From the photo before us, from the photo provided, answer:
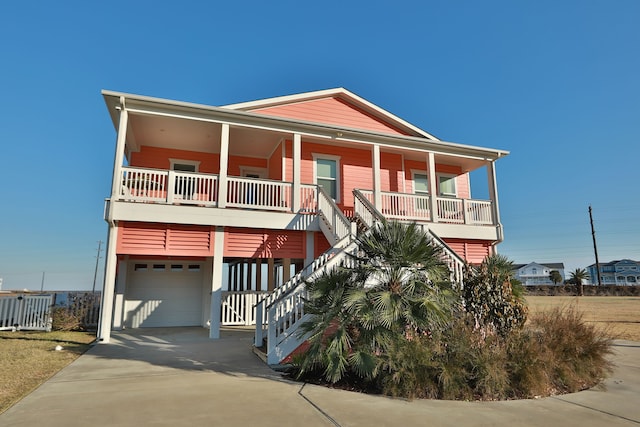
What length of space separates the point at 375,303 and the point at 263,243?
6288 mm

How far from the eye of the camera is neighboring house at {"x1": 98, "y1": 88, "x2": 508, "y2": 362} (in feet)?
33.1

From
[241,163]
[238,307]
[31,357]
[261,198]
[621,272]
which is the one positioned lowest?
[31,357]

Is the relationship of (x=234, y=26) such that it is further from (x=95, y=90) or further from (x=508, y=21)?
(x=508, y=21)

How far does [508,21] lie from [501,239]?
7.68 metres

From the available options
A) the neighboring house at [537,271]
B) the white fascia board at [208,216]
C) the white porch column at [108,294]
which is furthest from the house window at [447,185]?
the neighboring house at [537,271]

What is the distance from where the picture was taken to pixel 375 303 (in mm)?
5441

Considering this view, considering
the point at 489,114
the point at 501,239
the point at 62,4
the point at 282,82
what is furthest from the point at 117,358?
the point at 489,114

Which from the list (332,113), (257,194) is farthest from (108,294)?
(332,113)

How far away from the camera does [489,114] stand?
2189cm

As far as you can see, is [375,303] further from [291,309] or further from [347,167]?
[347,167]

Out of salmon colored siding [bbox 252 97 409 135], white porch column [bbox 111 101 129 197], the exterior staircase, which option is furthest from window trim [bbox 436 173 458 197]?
white porch column [bbox 111 101 129 197]

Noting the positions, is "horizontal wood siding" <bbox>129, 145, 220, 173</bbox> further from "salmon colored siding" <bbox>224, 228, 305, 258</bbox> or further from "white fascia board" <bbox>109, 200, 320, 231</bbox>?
"salmon colored siding" <bbox>224, 228, 305, 258</bbox>

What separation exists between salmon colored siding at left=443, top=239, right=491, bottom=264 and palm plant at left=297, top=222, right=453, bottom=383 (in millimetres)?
7642

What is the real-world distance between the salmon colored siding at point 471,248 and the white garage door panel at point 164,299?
9.96 metres
